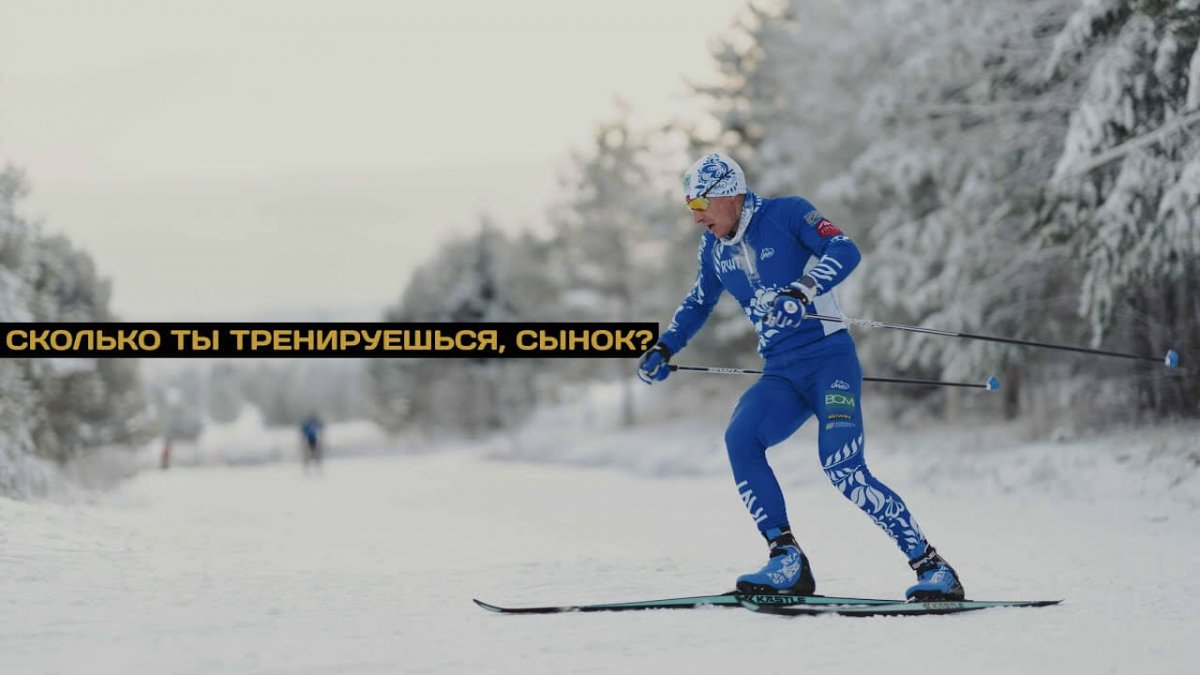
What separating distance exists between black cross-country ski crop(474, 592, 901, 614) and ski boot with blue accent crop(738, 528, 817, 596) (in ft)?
0.11

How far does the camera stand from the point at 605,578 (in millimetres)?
7781

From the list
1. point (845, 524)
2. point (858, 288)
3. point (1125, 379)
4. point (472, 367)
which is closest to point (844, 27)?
point (858, 288)

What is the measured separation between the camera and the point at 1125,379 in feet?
52.2

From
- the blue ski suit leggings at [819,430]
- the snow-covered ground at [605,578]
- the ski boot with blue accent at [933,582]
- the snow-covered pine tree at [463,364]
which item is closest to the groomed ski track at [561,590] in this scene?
the snow-covered ground at [605,578]

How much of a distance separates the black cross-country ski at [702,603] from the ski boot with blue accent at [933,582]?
138 mm

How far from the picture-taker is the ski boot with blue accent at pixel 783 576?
6129 millimetres

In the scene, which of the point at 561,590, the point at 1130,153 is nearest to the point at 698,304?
the point at 561,590

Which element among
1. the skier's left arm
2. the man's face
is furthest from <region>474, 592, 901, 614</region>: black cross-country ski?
the man's face

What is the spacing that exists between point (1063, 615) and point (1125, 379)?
35.8 feet

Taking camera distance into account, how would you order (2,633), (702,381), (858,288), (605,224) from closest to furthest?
1. (2,633)
2. (858,288)
3. (702,381)
4. (605,224)

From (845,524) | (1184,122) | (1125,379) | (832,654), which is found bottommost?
(832,654)

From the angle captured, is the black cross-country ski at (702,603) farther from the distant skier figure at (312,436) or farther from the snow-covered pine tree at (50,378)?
the distant skier figure at (312,436)

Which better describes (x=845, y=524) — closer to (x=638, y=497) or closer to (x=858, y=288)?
(x=638, y=497)

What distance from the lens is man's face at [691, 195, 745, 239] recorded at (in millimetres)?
6285
